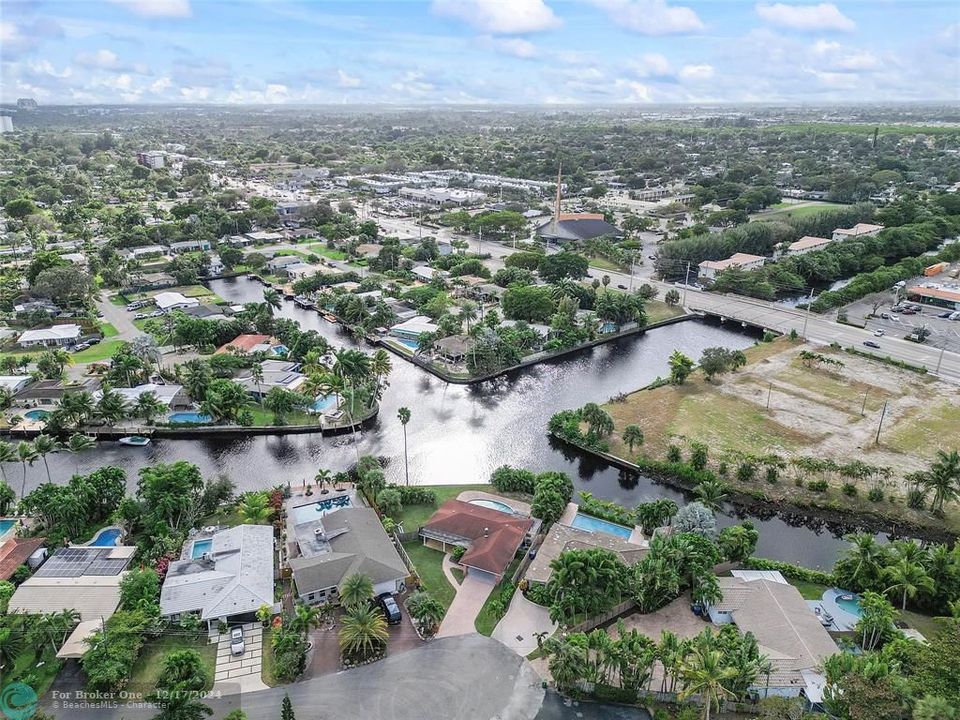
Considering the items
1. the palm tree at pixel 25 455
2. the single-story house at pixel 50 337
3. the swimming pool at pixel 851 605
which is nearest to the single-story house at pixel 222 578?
the palm tree at pixel 25 455

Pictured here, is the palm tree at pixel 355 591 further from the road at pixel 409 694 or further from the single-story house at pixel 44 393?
the single-story house at pixel 44 393

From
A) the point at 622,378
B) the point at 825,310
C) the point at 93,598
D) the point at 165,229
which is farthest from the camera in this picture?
the point at 165,229

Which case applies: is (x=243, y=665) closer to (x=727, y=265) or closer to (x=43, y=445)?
(x=43, y=445)

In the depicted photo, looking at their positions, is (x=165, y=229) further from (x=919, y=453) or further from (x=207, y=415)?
(x=919, y=453)

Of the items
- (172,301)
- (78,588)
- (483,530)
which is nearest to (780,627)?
(483,530)

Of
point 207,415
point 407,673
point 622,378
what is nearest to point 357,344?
point 207,415

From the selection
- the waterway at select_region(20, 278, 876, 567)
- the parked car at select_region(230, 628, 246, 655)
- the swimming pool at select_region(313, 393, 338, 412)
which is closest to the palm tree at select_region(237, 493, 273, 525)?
the waterway at select_region(20, 278, 876, 567)

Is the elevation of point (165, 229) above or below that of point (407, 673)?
above
